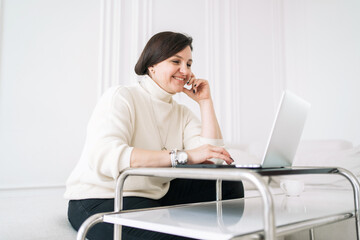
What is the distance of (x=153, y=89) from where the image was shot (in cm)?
141

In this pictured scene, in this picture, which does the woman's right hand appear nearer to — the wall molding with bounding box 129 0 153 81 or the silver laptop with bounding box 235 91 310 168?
the silver laptop with bounding box 235 91 310 168

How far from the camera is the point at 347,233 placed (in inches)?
56.7

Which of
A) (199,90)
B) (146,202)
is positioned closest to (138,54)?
(199,90)

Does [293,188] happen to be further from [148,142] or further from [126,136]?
[126,136]

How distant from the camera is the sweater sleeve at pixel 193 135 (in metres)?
1.44

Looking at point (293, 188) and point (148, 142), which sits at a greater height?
point (148, 142)

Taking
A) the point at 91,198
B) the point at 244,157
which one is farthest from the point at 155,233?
the point at 244,157

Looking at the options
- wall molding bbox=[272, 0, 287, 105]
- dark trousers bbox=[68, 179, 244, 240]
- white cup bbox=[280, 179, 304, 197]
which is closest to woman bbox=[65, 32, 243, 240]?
dark trousers bbox=[68, 179, 244, 240]

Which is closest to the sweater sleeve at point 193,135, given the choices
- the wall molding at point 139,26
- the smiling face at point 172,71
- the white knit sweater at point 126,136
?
the white knit sweater at point 126,136

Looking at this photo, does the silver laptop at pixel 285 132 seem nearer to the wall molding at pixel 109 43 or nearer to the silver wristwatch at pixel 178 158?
the silver wristwatch at pixel 178 158

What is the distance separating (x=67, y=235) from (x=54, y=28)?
1.35 m

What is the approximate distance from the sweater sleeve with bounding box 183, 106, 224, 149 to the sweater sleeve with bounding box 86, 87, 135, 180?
340 millimetres

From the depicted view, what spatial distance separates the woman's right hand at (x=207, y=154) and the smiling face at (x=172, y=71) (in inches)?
20.6

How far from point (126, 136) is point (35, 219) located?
45cm
